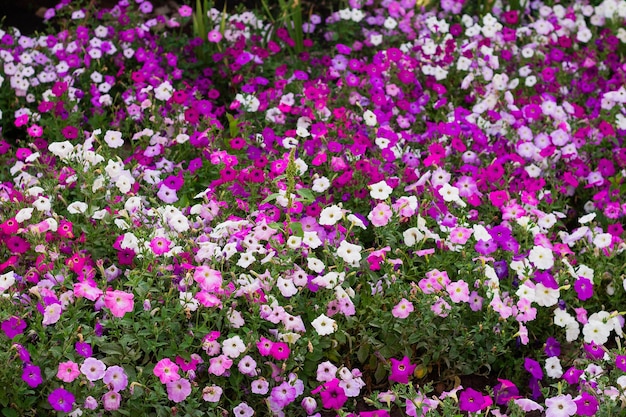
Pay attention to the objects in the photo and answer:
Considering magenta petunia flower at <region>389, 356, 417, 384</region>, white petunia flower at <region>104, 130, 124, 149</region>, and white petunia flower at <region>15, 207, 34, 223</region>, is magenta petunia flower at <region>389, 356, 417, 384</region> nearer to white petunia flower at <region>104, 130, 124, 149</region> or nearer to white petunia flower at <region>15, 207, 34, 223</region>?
white petunia flower at <region>15, 207, 34, 223</region>

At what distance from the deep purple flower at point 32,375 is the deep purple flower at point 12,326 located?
15cm

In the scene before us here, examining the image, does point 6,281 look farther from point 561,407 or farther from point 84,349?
point 561,407

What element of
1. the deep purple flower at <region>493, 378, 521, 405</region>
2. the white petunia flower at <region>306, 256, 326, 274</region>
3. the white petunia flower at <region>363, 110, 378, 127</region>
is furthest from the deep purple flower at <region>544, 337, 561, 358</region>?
the white petunia flower at <region>363, 110, 378, 127</region>

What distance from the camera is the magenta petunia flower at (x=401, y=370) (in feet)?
10.0

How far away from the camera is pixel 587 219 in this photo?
12.1 ft

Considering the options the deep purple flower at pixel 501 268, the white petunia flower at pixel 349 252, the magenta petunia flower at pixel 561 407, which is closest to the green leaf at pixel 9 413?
the white petunia flower at pixel 349 252

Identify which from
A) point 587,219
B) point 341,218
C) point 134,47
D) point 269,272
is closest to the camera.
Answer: point 269,272

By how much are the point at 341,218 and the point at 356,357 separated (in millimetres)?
527

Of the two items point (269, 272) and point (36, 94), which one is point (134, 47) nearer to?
point (36, 94)

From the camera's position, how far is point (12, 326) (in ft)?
9.60

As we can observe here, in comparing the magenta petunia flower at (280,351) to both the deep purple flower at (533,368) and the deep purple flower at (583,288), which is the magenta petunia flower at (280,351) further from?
the deep purple flower at (583,288)

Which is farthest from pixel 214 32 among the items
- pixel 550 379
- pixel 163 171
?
pixel 550 379

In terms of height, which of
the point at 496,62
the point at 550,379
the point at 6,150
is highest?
the point at 496,62

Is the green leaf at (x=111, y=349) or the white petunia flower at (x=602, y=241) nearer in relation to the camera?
the green leaf at (x=111, y=349)
